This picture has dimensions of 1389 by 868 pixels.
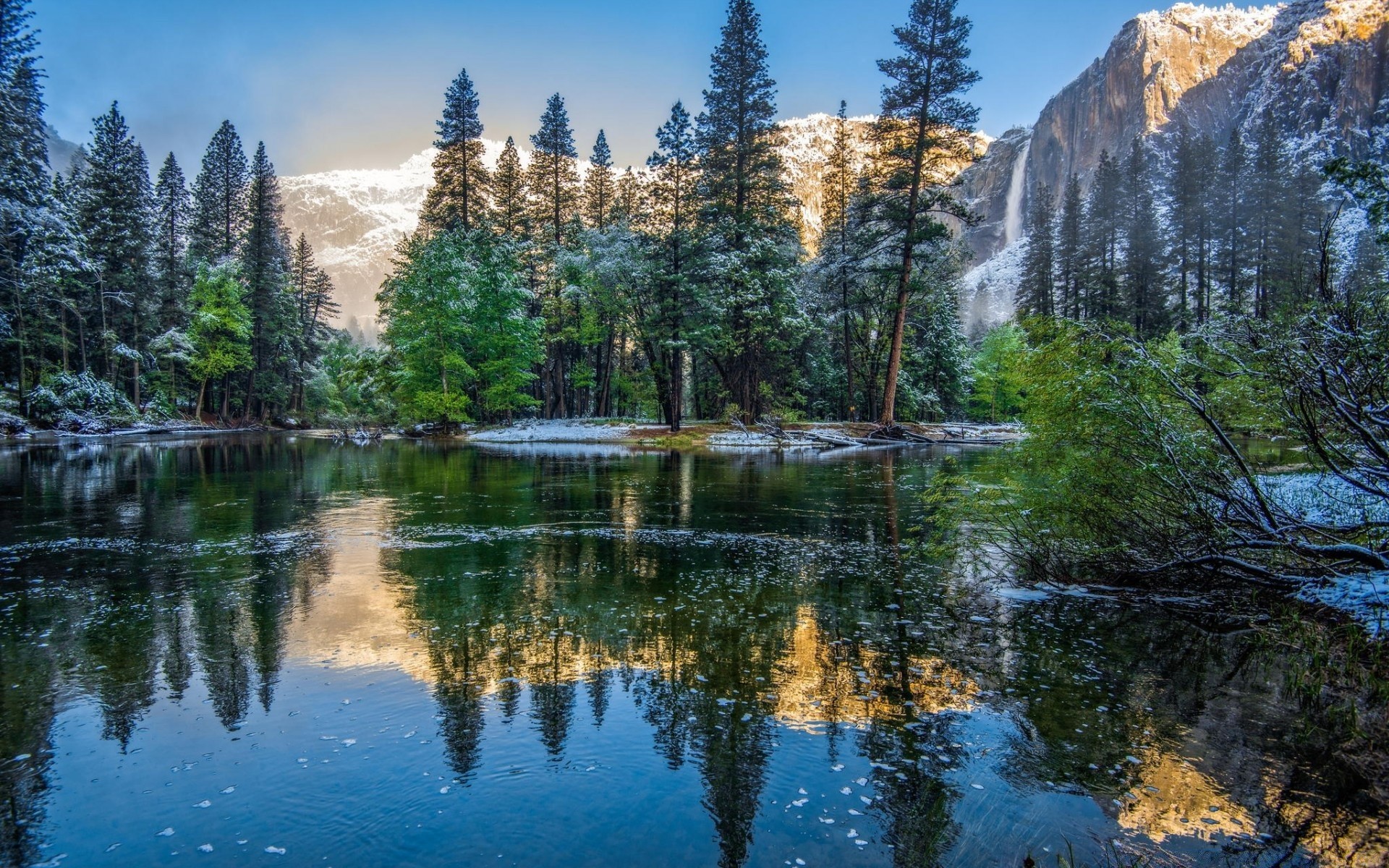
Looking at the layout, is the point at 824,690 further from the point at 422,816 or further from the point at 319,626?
the point at 319,626

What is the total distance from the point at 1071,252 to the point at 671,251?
3828 centimetres

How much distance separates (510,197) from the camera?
52.4 m

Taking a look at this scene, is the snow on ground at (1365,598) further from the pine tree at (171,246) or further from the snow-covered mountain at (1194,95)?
the snow-covered mountain at (1194,95)

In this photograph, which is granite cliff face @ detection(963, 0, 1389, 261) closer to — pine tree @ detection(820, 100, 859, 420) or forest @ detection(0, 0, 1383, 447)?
forest @ detection(0, 0, 1383, 447)

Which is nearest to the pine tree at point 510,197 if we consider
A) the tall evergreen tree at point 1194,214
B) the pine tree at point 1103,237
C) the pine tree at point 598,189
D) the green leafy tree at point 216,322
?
the pine tree at point 598,189

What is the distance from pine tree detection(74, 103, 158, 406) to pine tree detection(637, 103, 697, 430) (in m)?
37.1

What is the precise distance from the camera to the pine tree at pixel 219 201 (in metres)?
60.2

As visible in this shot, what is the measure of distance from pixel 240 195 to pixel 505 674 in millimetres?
74736

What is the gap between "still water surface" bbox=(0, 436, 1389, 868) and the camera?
3.92 m

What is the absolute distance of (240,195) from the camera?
207 feet

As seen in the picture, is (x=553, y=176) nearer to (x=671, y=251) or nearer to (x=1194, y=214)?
(x=671, y=251)

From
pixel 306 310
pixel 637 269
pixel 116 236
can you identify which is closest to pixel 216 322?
pixel 116 236

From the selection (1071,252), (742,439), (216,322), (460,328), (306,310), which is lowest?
(742,439)

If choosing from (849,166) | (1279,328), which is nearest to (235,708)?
(1279,328)
